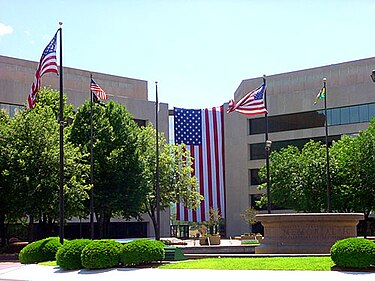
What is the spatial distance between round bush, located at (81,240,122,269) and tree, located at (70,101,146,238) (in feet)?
87.4

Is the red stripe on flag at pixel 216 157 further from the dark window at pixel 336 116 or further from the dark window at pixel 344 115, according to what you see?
the dark window at pixel 344 115

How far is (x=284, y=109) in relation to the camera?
75875 millimetres

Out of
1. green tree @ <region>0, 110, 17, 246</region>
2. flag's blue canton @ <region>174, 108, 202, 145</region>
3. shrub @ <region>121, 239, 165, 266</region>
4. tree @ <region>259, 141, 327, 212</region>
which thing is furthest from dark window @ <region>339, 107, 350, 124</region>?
shrub @ <region>121, 239, 165, 266</region>

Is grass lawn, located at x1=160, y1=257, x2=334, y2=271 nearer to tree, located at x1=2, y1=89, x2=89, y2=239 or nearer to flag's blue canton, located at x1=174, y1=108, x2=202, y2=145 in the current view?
tree, located at x1=2, y1=89, x2=89, y2=239

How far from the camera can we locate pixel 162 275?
21.4 m

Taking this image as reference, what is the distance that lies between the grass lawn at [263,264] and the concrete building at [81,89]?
37912 millimetres

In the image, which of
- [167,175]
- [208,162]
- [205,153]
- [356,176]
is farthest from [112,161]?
[208,162]

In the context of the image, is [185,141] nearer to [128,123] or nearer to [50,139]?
[128,123]

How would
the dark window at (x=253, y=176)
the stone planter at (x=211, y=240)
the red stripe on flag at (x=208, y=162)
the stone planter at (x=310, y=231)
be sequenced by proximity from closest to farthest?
the stone planter at (x=310, y=231), the stone planter at (x=211, y=240), the red stripe on flag at (x=208, y=162), the dark window at (x=253, y=176)

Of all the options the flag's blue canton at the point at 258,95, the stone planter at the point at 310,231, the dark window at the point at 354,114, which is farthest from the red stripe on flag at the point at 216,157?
the stone planter at the point at 310,231

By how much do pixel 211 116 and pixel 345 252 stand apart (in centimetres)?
5409

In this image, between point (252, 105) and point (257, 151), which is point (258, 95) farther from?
point (257, 151)

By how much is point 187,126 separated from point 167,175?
468 inches

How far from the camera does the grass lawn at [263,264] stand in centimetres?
2100
